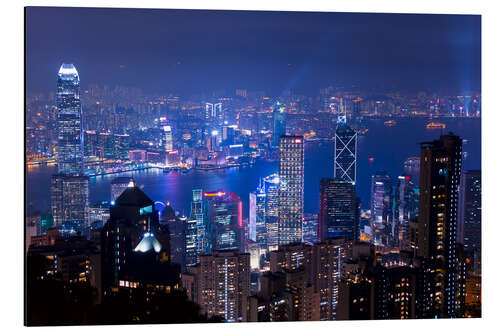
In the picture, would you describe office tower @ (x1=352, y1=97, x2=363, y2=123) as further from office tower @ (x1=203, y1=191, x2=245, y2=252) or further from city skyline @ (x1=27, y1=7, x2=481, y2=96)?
office tower @ (x1=203, y1=191, x2=245, y2=252)

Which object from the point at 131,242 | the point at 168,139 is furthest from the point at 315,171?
the point at 131,242

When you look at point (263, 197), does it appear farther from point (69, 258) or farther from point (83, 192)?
point (69, 258)

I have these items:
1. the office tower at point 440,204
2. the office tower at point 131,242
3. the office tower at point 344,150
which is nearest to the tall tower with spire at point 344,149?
the office tower at point 344,150

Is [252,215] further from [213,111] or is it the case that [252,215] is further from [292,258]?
[213,111]

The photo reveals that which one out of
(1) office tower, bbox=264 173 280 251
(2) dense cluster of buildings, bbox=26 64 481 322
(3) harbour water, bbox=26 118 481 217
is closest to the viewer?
(2) dense cluster of buildings, bbox=26 64 481 322

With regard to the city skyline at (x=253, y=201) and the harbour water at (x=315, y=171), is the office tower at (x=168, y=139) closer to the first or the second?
the city skyline at (x=253, y=201)

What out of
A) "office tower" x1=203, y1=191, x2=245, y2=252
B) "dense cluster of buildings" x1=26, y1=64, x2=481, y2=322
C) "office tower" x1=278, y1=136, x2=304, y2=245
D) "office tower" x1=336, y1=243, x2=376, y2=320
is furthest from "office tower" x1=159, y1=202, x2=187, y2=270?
"office tower" x1=336, y1=243, x2=376, y2=320
